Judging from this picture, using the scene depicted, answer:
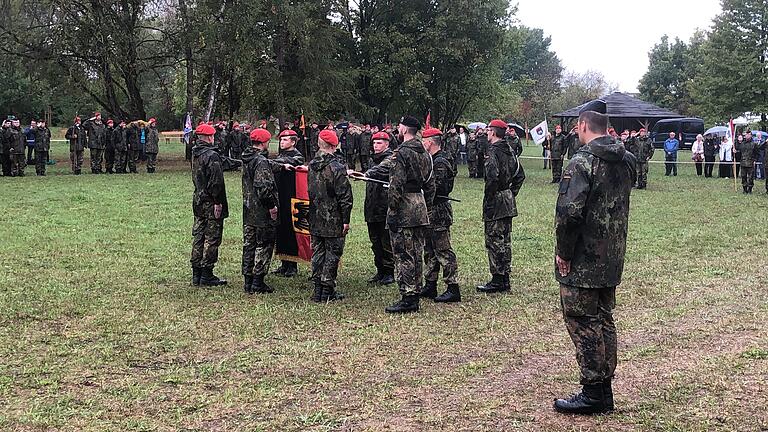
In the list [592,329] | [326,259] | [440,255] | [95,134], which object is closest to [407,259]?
[440,255]

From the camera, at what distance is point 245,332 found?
734cm

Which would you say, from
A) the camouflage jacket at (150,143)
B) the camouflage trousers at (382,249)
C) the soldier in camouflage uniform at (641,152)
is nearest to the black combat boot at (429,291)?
the camouflage trousers at (382,249)

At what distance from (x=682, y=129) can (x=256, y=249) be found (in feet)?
154

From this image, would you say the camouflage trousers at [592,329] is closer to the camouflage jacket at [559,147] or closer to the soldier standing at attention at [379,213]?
the soldier standing at attention at [379,213]

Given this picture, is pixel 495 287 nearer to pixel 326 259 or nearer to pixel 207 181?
pixel 326 259

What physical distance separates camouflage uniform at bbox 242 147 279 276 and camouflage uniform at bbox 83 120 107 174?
60.9 feet

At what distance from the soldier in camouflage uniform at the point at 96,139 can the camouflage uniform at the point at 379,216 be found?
61.2 feet

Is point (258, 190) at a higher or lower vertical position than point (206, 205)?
higher

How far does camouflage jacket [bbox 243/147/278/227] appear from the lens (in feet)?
28.9

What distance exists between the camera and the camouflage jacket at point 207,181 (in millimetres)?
9141

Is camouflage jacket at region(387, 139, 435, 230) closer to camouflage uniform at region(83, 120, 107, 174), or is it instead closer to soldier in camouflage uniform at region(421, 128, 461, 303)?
soldier in camouflage uniform at region(421, 128, 461, 303)

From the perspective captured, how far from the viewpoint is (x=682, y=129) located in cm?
5025

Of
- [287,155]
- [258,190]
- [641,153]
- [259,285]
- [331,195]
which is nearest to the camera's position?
[331,195]

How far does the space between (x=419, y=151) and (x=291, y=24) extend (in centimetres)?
2087
